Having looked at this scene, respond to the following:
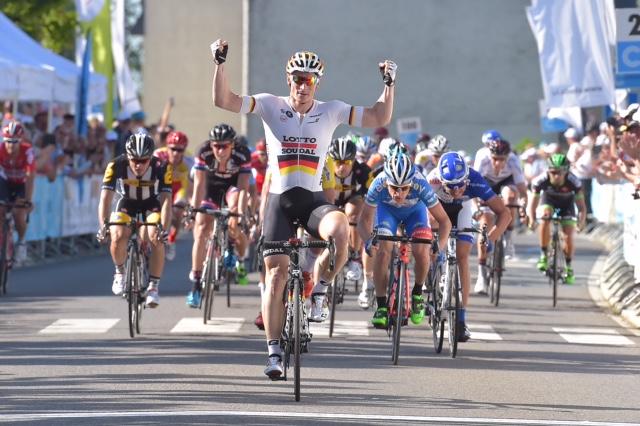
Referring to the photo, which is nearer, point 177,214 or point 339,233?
point 339,233

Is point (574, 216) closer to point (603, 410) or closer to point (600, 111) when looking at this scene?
point (603, 410)

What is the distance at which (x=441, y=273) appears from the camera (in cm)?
1480

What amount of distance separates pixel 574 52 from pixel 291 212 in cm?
1187

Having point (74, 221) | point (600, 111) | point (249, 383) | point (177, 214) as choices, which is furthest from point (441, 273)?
point (600, 111)

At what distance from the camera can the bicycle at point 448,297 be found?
14070mm

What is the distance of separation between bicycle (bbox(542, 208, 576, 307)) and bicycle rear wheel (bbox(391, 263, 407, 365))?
255 inches

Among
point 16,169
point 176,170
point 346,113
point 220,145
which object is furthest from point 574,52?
point 346,113

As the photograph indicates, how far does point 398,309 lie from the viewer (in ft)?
44.3

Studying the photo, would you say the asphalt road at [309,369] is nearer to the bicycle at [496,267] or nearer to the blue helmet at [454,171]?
the bicycle at [496,267]

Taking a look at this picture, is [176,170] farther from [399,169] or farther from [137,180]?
[399,169]

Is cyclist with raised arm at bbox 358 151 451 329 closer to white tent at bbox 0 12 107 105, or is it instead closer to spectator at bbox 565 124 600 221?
white tent at bbox 0 12 107 105

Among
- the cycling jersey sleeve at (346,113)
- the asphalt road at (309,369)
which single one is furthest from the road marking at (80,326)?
the cycling jersey sleeve at (346,113)

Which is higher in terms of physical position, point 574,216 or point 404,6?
point 404,6

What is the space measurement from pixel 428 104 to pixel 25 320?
4760cm
